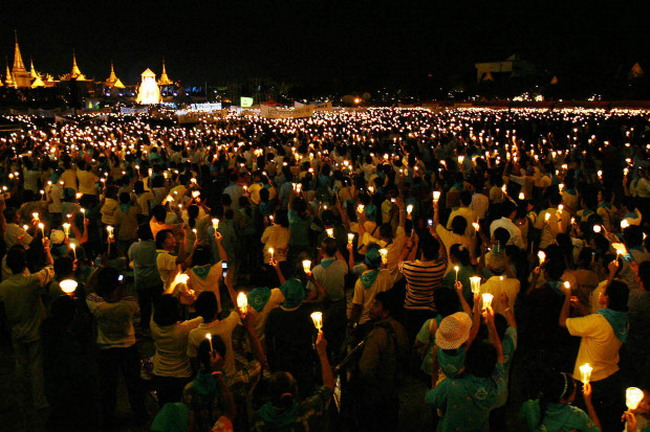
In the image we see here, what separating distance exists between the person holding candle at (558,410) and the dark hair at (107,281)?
3196 millimetres

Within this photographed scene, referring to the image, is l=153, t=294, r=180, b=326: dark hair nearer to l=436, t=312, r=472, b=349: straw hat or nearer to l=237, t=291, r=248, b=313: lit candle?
l=237, t=291, r=248, b=313: lit candle

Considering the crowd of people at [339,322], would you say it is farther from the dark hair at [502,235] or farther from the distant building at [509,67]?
the distant building at [509,67]

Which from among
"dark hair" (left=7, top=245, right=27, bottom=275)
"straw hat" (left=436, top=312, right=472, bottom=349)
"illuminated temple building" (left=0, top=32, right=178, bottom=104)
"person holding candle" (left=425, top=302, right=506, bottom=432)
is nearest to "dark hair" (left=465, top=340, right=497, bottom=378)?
"person holding candle" (left=425, top=302, right=506, bottom=432)

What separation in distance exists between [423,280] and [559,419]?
2.13 meters

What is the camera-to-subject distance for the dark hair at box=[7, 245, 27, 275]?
16.0ft

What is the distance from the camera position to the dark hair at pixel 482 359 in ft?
10.5

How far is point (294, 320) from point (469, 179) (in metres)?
6.29

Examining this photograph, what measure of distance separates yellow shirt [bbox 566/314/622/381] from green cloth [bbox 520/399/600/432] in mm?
1147

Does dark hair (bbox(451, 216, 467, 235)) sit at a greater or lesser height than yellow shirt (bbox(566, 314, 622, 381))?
greater

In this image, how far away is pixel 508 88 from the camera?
70250mm

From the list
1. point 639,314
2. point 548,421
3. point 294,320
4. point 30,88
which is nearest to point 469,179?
point 639,314

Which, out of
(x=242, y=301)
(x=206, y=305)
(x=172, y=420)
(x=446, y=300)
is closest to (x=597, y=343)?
(x=446, y=300)

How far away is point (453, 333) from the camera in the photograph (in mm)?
3500

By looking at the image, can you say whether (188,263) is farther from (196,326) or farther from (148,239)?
(196,326)
